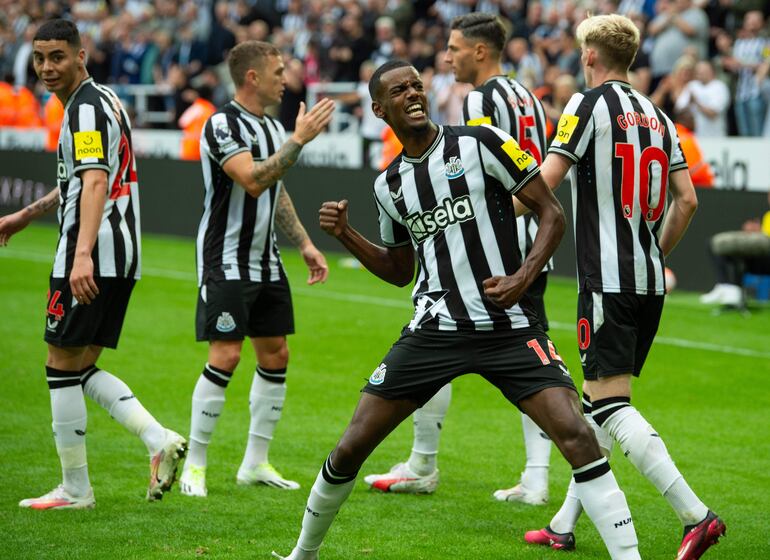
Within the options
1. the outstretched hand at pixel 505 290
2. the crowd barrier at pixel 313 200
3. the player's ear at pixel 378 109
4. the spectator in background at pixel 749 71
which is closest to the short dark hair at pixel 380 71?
the player's ear at pixel 378 109

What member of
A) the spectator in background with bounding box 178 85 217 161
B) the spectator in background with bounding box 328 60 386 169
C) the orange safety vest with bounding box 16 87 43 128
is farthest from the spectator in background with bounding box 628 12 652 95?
the orange safety vest with bounding box 16 87 43 128

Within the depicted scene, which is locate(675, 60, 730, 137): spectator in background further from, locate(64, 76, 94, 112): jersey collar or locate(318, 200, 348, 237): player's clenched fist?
locate(318, 200, 348, 237): player's clenched fist

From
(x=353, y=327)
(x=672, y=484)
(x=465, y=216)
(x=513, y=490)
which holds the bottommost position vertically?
(x=353, y=327)

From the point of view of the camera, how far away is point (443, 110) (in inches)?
720

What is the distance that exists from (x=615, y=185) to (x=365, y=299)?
9.02 metres

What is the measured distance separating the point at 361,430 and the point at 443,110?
546 inches

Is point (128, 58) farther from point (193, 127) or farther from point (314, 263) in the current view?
point (314, 263)

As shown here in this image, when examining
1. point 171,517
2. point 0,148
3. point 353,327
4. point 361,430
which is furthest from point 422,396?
point 0,148

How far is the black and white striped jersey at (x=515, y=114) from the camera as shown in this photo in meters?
6.43

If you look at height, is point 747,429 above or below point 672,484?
below

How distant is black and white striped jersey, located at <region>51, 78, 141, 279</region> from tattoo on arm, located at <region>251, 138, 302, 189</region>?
0.67 metres

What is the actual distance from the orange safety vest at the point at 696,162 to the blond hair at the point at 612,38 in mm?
9661

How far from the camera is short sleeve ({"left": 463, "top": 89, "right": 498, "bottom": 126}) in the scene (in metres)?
6.39

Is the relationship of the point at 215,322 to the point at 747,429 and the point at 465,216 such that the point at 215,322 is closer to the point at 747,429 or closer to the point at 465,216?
the point at 465,216
